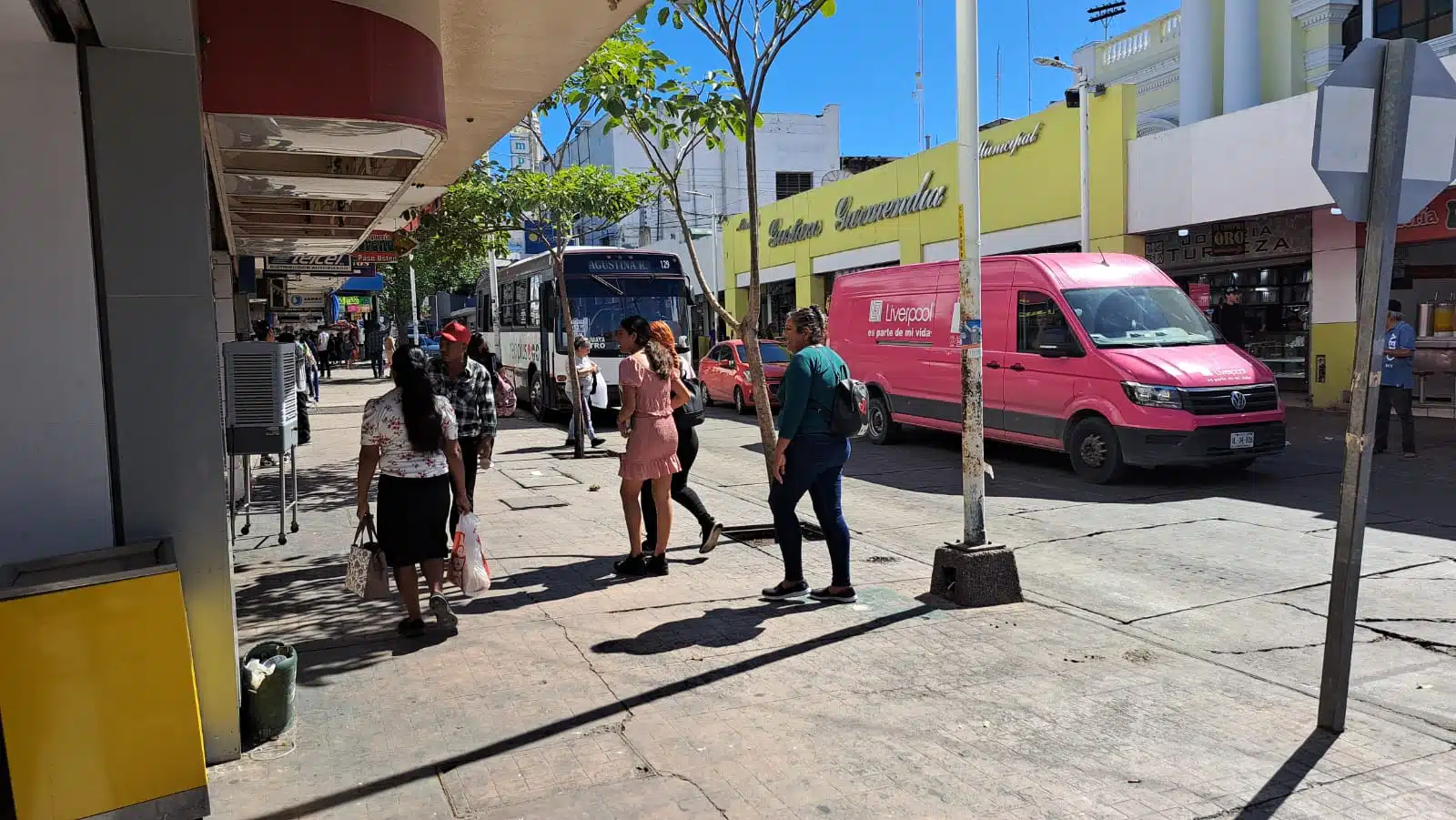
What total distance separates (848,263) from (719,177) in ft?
68.1

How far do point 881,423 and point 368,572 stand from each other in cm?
974

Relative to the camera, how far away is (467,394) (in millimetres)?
6719

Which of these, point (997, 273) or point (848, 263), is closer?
point (997, 273)

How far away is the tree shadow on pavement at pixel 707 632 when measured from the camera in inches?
213

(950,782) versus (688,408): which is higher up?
(688,408)

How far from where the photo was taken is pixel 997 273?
12055 millimetres

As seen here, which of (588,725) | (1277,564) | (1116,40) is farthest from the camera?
(1116,40)

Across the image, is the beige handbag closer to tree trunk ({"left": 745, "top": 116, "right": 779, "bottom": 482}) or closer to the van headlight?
tree trunk ({"left": 745, "top": 116, "right": 779, "bottom": 482})

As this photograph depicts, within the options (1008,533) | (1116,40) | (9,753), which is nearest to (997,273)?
(1008,533)

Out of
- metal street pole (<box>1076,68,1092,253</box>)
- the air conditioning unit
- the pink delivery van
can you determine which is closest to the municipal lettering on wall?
metal street pole (<box>1076,68,1092,253</box>)

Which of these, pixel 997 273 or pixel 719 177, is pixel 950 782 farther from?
pixel 719 177

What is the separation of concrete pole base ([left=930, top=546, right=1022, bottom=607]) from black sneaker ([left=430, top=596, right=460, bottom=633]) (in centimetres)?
293

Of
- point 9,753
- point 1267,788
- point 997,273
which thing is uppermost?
point 997,273

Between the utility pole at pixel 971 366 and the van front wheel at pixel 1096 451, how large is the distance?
4556 mm
